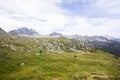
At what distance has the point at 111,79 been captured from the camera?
83688 millimetres

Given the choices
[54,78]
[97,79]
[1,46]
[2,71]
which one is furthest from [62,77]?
[1,46]

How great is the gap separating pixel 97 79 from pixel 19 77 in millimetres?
32772

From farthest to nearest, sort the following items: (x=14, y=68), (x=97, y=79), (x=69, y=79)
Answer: (x=14, y=68), (x=97, y=79), (x=69, y=79)

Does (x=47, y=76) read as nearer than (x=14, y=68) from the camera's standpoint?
Yes

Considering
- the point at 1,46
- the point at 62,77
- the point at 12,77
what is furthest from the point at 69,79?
the point at 1,46

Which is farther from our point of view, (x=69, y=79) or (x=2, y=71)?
(x=2, y=71)

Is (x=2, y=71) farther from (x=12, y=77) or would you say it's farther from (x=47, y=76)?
(x=47, y=76)

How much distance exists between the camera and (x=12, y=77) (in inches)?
2884

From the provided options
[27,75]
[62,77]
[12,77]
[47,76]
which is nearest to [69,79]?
[62,77]

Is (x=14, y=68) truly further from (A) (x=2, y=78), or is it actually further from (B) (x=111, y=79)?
(B) (x=111, y=79)

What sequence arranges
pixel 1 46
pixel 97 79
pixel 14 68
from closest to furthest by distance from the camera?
pixel 97 79
pixel 14 68
pixel 1 46

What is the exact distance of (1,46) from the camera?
648 ft

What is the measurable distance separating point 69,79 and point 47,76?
32.0ft

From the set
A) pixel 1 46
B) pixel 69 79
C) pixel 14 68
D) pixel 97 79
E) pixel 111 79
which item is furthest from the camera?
pixel 1 46
